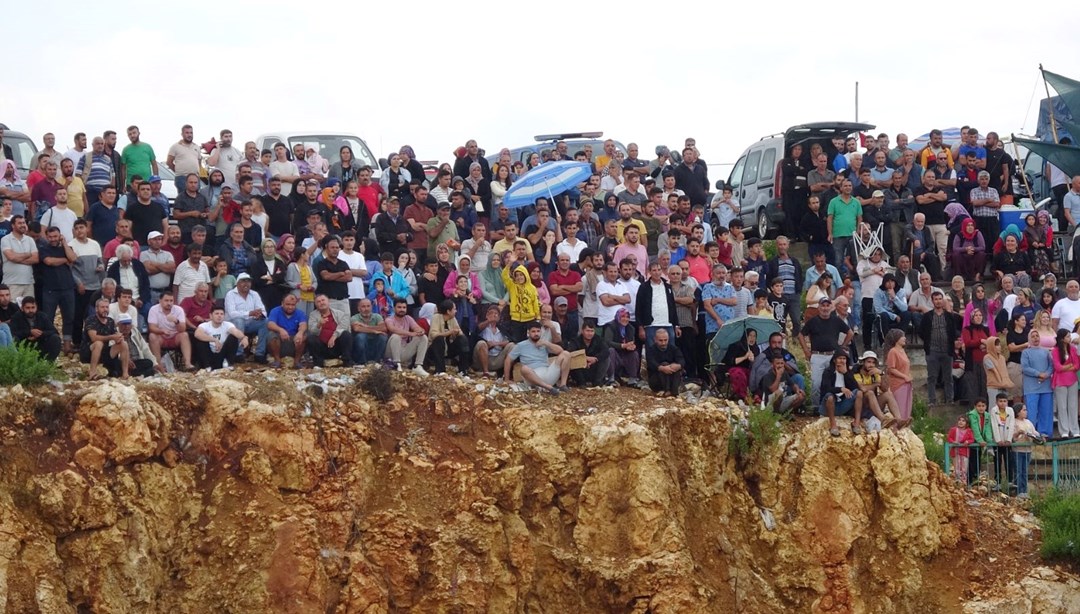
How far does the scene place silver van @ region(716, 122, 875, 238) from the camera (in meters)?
31.5

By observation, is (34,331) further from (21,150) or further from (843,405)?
(843,405)

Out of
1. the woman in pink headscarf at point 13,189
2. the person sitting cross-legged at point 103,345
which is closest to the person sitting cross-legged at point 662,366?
the person sitting cross-legged at point 103,345

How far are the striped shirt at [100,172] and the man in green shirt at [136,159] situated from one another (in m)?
0.53

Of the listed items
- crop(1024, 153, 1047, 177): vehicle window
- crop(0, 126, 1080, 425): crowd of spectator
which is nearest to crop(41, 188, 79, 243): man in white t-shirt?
crop(0, 126, 1080, 425): crowd of spectator

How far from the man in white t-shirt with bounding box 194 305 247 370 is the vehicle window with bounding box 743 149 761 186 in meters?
13.8

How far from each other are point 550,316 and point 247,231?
4.66m

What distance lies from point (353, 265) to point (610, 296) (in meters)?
3.71

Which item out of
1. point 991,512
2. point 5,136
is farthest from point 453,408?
point 5,136

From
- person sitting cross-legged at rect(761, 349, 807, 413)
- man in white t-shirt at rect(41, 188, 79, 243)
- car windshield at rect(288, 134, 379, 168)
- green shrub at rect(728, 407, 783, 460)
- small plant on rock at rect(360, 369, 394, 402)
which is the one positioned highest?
car windshield at rect(288, 134, 379, 168)

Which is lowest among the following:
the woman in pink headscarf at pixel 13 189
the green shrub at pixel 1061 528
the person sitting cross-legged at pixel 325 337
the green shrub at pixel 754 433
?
the green shrub at pixel 1061 528

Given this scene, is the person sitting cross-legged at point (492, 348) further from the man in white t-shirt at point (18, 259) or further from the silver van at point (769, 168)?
the silver van at point (769, 168)

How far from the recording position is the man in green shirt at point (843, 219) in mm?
27781

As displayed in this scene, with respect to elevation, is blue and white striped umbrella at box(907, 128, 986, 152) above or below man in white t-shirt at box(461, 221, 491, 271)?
above

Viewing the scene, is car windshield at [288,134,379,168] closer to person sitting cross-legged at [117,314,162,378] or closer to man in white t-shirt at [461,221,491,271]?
man in white t-shirt at [461,221,491,271]
